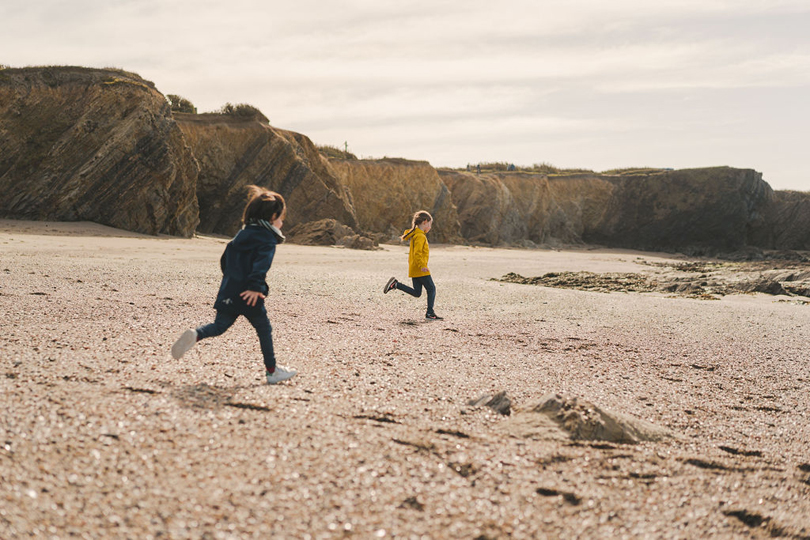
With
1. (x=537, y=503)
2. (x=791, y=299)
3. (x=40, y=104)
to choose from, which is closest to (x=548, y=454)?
(x=537, y=503)

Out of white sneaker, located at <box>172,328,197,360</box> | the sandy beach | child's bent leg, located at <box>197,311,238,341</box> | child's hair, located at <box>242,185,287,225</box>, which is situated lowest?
the sandy beach

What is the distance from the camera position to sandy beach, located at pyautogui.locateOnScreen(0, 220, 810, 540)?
2.26 meters

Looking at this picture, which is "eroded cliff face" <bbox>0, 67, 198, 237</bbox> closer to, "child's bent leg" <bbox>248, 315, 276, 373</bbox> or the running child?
the running child

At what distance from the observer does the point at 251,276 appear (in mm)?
3906

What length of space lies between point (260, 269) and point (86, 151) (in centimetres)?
1895

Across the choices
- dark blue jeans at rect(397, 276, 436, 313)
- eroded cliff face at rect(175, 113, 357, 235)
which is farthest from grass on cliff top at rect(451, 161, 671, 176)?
dark blue jeans at rect(397, 276, 436, 313)

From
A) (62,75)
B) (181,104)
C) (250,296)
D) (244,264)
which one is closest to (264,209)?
(244,264)

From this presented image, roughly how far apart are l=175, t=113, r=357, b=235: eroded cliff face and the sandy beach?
2126 centimetres

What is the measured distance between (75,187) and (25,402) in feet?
61.5

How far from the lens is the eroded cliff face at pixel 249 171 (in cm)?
2711

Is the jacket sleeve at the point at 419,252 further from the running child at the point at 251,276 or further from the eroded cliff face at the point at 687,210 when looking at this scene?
the eroded cliff face at the point at 687,210

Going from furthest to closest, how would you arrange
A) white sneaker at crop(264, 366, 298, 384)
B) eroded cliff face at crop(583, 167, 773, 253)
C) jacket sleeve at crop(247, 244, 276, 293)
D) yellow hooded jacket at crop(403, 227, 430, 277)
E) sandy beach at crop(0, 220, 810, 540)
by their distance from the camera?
1. eroded cliff face at crop(583, 167, 773, 253)
2. yellow hooded jacket at crop(403, 227, 430, 277)
3. jacket sleeve at crop(247, 244, 276, 293)
4. white sneaker at crop(264, 366, 298, 384)
5. sandy beach at crop(0, 220, 810, 540)

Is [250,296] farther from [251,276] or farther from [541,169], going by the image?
[541,169]

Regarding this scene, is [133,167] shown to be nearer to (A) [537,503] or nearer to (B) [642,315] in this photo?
(B) [642,315]
